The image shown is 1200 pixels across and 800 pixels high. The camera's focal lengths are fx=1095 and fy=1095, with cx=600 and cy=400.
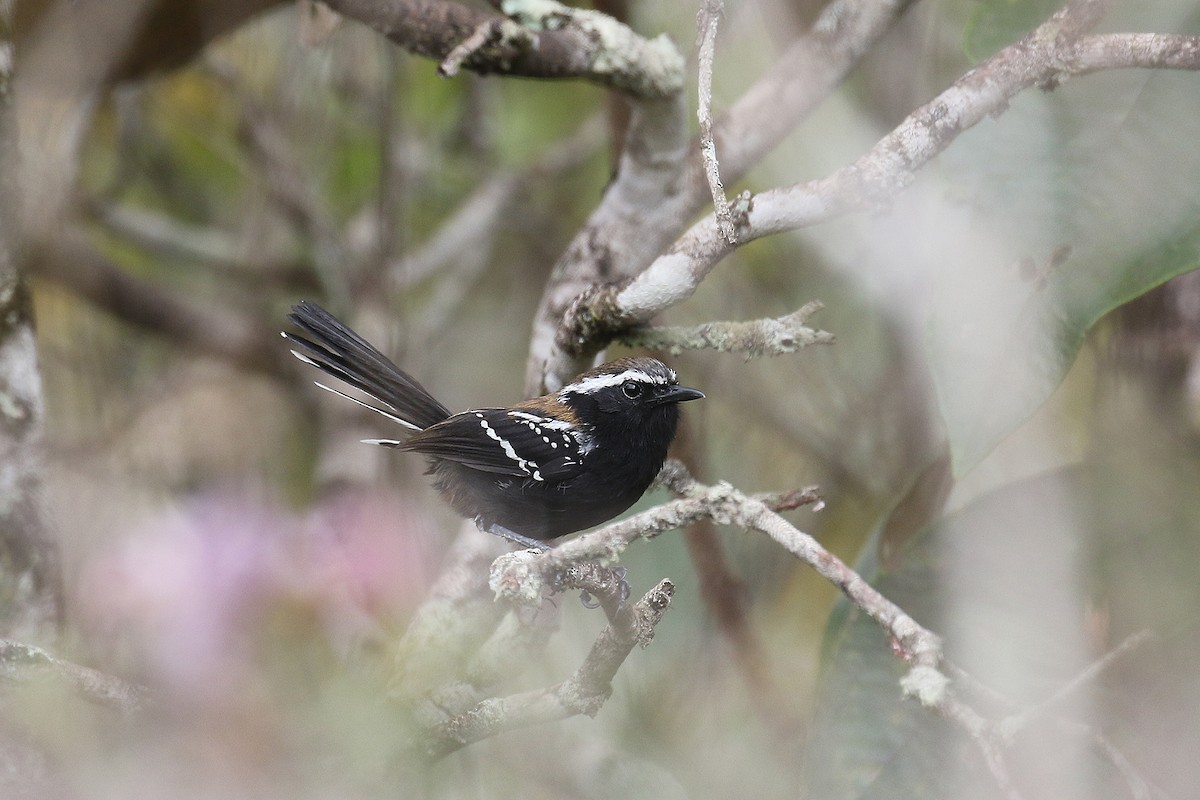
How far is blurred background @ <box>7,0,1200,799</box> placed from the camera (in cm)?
186

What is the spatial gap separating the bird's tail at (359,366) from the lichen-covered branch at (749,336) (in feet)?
1.97

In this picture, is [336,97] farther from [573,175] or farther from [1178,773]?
[1178,773]

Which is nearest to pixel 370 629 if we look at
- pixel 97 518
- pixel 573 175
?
pixel 97 518

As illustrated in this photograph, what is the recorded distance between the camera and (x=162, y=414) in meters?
3.75

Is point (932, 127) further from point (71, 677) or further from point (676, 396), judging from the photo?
point (71, 677)

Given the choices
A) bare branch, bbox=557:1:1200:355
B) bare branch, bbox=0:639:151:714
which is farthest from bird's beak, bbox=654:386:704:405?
bare branch, bbox=0:639:151:714

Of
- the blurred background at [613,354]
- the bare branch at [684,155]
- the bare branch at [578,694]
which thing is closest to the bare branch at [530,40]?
the bare branch at [684,155]

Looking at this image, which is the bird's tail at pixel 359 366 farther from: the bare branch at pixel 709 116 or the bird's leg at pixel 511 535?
the bare branch at pixel 709 116

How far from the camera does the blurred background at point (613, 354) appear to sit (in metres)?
1.86

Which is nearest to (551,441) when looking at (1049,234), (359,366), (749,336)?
(359,366)

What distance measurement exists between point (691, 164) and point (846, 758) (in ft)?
4.63

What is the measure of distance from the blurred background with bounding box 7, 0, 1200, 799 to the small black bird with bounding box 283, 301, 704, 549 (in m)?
0.24

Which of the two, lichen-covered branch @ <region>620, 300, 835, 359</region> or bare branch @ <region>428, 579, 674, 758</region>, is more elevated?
lichen-covered branch @ <region>620, 300, 835, 359</region>

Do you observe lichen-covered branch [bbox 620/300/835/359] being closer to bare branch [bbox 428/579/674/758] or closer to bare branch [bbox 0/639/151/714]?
bare branch [bbox 428/579/674/758]
